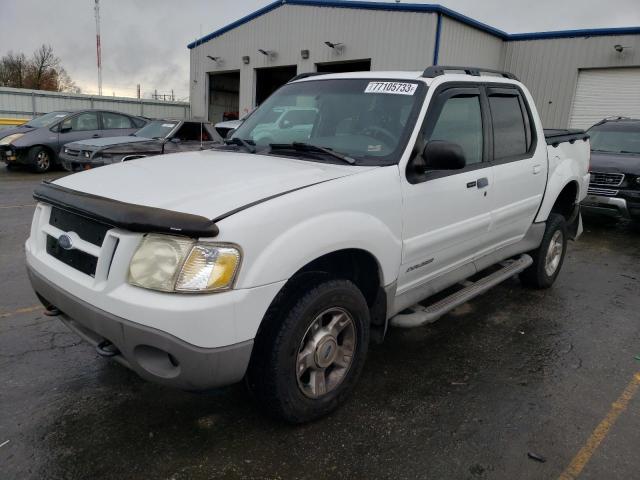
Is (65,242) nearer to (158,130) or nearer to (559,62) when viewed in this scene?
(158,130)

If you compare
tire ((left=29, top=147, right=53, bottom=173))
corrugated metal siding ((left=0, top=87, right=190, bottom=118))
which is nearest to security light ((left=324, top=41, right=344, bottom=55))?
corrugated metal siding ((left=0, top=87, right=190, bottom=118))

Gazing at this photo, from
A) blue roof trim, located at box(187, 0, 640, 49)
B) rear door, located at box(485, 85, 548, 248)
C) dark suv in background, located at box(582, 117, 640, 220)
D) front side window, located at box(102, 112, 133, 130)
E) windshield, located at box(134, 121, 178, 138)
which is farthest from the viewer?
blue roof trim, located at box(187, 0, 640, 49)

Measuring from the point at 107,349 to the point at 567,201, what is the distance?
490 cm

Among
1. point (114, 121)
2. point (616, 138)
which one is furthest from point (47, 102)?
point (616, 138)

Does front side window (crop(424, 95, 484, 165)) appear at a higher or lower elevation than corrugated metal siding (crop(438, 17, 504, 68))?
lower

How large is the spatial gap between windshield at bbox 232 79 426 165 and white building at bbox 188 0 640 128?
41.9 ft

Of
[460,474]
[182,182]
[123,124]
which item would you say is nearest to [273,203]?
[182,182]

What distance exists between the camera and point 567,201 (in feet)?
18.3

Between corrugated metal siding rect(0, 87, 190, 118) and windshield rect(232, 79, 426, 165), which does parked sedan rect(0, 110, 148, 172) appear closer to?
corrugated metal siding rect(0, 87, 190, 118)

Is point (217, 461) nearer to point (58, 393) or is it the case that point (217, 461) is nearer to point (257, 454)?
point (257, 454)

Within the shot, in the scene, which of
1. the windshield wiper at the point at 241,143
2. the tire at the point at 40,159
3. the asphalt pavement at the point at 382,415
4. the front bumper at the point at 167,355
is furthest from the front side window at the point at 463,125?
the tire at the point at 40,159

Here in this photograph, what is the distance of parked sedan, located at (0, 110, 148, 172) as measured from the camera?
12859mm

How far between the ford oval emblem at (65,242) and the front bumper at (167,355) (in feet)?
1.00

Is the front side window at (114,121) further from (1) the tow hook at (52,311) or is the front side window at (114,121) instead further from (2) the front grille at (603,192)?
(1) the tow hook at (52,311)
